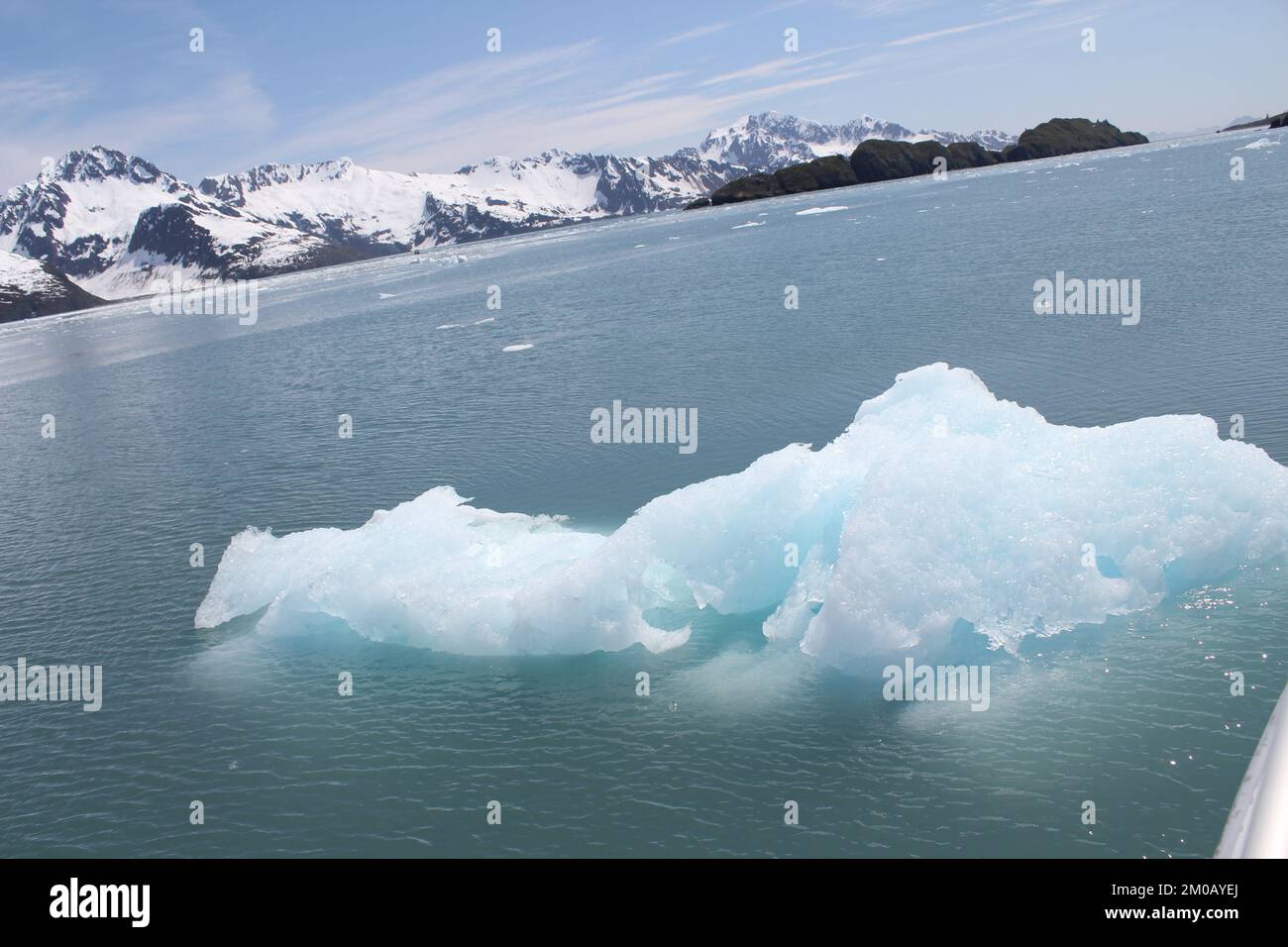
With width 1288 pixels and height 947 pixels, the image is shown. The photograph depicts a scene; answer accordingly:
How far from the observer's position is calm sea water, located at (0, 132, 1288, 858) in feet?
35.4

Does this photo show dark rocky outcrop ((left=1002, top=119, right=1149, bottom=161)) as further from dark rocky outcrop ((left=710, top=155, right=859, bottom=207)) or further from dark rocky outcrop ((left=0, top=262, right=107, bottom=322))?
dark rocky outcrop ((left=0, top=262, right=107, bottom=322))

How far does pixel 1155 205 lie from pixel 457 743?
61730 mm

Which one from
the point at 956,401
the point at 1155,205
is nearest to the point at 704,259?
the point at 1155,205

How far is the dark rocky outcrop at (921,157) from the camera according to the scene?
17950 cm

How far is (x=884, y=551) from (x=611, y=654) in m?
4.67

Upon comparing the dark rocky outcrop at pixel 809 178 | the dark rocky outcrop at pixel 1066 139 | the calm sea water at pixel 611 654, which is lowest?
the calm sea water at pixel 611 654

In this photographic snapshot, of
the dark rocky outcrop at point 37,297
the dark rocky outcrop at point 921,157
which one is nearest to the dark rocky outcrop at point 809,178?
the dark rocky outcrop at point 921,157

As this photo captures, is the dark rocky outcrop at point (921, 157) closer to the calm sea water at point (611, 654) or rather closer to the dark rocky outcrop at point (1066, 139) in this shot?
the dark rocky outcrop at point (1066, 139)

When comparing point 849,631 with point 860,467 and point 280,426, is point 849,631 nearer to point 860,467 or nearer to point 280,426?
point 860,467

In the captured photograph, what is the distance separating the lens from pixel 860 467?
16031 mm

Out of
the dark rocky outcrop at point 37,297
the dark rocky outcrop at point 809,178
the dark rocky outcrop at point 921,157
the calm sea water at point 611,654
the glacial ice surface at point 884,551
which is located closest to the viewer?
the calm sea water at point 611,654

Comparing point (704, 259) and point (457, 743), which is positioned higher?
point (704, 259)

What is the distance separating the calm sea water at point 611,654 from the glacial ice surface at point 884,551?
530 mm

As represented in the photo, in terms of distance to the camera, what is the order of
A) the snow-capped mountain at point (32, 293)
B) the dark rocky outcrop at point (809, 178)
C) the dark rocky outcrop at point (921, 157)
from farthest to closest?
the dark rocky outcrop at point (809, 178)
the dark rocky outcrop at point (921, 157)
the snow-capped mountain at point (32, 293)
